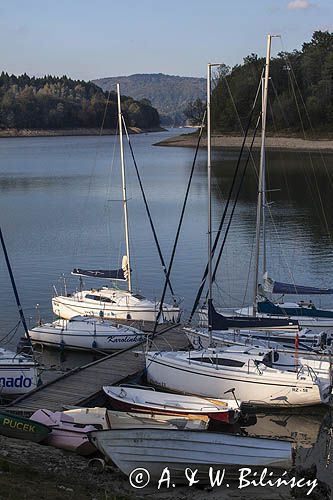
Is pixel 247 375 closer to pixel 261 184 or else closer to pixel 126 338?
pixel 126 338

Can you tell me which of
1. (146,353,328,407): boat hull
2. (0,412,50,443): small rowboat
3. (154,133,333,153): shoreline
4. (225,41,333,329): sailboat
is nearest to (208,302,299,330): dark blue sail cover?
(225,41,333,329): sailboat

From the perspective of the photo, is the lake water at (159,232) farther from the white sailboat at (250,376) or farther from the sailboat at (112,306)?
the sailboat at (112,306)

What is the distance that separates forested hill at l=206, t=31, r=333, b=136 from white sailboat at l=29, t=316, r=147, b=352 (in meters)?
96.9

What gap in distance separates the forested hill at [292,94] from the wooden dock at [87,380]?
325 feet

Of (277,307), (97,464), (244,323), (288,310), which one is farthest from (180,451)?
(288,310)

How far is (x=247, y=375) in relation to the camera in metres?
20.0

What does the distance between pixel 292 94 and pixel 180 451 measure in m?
119

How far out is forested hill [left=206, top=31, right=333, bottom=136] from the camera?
130 m

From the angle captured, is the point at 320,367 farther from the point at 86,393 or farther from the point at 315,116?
the point at 315,116

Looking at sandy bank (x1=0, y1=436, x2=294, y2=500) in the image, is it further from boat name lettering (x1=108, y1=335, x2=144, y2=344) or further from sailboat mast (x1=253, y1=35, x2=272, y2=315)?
sailboat mast (x1=253, y1=35, x2=272, y2=315)

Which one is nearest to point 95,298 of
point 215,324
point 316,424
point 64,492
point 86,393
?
point 215,324

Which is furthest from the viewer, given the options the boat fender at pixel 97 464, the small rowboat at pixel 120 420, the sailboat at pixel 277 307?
the sailboat at pixel 277 307

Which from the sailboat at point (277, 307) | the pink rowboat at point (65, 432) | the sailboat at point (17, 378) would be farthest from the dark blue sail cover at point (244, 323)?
the pink rowboat at point (65, 432)

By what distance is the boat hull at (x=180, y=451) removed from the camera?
15.1 meters
